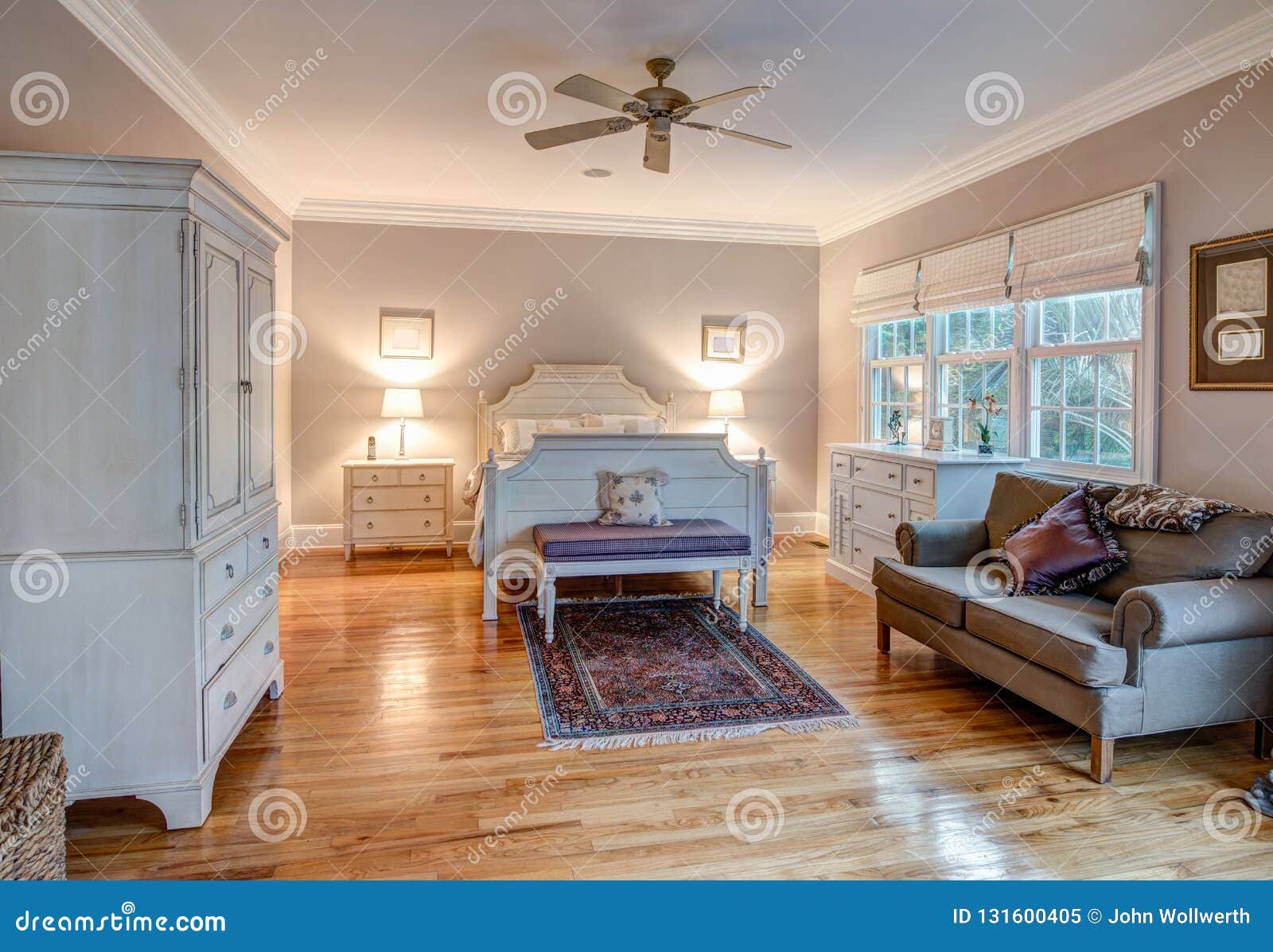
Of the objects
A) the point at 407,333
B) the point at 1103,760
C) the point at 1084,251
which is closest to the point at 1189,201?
the point at 1084,251

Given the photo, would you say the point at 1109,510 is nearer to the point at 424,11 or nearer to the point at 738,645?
the point at 738,645

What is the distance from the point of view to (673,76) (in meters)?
3.75

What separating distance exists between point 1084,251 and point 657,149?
2.20m

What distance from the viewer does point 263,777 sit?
2.49 meters

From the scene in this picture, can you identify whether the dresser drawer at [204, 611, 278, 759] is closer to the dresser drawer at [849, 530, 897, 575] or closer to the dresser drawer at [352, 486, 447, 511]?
the dresser drawer at [352, 486, 447, 511]

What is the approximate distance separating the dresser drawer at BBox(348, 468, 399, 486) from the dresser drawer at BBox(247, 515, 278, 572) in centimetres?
271

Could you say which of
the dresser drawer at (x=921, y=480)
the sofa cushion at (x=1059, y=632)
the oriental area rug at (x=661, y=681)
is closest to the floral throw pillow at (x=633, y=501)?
the oriental area rug at (x=661, y=681)

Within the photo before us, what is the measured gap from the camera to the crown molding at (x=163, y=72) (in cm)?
290

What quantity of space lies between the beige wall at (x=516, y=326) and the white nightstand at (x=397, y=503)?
42 cm

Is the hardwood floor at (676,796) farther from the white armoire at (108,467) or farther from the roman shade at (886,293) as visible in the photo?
the roman shade at (886,293)

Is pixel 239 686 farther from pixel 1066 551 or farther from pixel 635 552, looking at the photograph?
pixel 1066 551

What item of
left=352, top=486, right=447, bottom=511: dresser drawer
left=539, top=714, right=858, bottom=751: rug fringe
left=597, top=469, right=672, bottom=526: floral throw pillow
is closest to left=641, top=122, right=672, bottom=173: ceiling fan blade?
left=597, top=469, right=672, bottom=526: floral throw pillow

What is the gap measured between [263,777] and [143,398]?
48.7 inches

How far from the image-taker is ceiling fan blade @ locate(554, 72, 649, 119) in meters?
2.97
